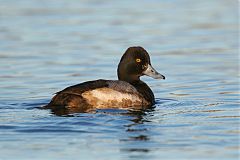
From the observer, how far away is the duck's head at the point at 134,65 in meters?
12.2

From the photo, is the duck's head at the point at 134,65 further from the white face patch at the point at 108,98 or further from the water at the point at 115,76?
the white face patch at the point at 108,98

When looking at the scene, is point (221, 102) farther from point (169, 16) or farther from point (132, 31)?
point (169, 16)

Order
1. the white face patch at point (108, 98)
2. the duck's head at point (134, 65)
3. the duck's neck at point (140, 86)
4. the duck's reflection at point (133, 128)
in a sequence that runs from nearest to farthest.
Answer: the duck's reflection at point (133, 128)
the white face patch at point (108, 98)
the duck's neck at point (140, 86)
the duck's head at point (134, 65)

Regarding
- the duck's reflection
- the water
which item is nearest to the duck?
the duck's reflection

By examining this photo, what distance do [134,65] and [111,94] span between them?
102 cm

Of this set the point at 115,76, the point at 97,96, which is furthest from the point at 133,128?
the point at 115,76

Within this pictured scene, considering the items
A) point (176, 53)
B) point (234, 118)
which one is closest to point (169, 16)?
point (176, 53)

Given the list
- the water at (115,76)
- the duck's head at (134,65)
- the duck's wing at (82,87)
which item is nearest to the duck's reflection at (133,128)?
the water at (115,76)

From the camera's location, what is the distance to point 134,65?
12.2 meters

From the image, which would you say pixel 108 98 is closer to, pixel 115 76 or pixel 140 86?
pixel 140 86

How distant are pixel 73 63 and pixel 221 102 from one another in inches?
179

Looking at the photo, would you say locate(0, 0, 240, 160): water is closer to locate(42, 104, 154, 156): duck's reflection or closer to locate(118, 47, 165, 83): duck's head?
locate(42, 104, 154, 156): duck's reflection

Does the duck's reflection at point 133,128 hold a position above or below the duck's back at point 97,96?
below

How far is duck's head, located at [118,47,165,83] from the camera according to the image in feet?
40.0
